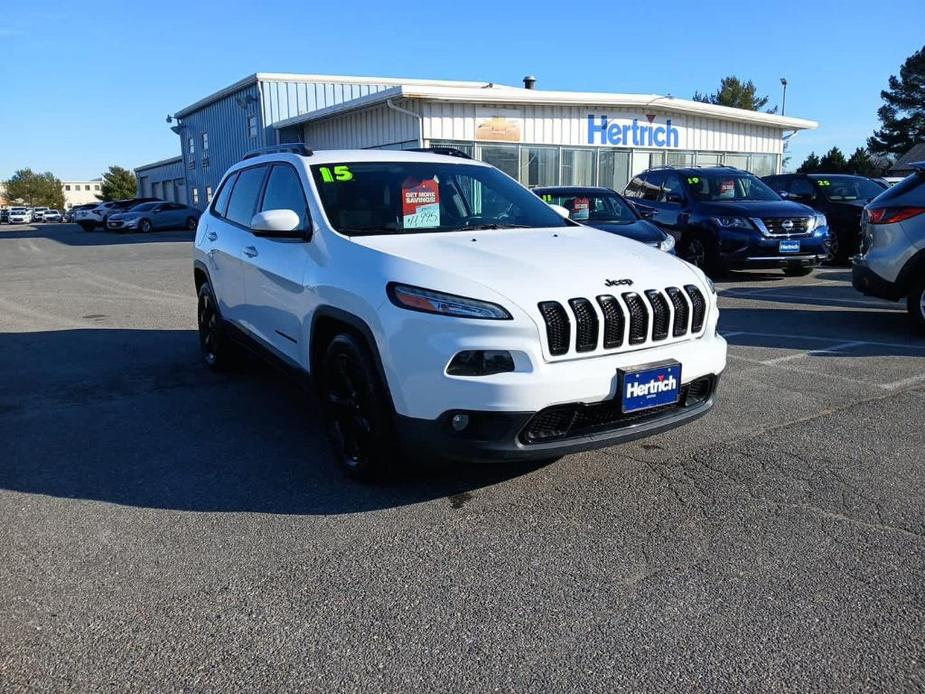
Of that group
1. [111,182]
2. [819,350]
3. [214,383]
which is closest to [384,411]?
[214,383]

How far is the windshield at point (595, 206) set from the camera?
11.1 m

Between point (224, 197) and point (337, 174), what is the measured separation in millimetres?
1992

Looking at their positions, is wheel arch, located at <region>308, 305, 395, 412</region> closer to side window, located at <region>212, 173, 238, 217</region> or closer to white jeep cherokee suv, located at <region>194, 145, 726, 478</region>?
white jeep cherokee suv, located at <region>194, 145, 726, 478</region>

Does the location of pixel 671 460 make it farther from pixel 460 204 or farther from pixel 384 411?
pixel 460 204

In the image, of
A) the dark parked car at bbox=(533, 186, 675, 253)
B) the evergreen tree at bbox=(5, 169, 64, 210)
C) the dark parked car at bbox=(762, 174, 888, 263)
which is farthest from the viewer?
the evergreen tree at bbox=(5, 169, 64, 210)

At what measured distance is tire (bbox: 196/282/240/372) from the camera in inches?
248

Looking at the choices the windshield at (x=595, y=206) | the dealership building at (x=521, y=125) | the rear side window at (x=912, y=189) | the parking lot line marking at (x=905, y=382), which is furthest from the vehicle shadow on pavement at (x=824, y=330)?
the dealership building at (x=521, y=125)

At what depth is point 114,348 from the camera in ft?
25.0

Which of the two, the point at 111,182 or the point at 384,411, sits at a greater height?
the point at 111,182

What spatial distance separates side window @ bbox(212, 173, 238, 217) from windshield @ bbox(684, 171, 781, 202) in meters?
8.33

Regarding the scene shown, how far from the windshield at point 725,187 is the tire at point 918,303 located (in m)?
5.13

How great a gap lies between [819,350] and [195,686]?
617cm

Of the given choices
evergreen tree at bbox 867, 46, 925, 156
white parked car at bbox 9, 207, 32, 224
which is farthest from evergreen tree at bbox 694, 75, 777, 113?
white parked car at bbox 9, 207, 32, 224

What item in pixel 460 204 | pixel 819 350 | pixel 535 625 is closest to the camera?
pixel 535 625
